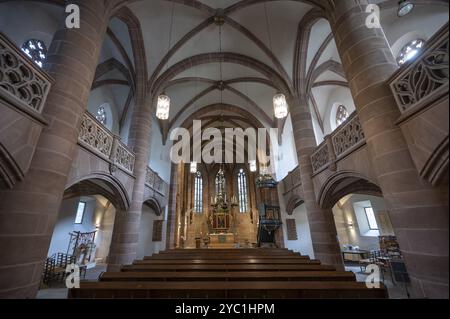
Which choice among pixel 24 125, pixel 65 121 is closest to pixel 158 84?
pixel 65 121

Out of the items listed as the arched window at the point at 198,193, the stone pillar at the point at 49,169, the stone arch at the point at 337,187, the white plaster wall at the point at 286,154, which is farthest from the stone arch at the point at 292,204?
the arched window at the point at 198,193

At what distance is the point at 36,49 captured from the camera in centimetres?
729

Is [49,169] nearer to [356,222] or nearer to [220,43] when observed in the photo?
[220,43]

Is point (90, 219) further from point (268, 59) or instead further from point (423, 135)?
point (423, 135)

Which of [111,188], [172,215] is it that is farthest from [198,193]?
[111,188]

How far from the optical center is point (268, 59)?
9.61 m

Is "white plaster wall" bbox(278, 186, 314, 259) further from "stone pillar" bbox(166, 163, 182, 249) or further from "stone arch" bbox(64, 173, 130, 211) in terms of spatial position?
"stone arch" bbox(64, 173, 130, 211)

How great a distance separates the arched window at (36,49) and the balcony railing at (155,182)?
5.72m

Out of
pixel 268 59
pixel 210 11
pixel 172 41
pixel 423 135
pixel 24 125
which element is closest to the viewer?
pixel 423 135

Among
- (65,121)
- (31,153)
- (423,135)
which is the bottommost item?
(423,135)

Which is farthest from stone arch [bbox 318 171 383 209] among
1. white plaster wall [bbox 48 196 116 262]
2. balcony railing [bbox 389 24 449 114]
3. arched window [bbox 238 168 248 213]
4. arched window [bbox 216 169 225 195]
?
arched window [bbox 238 168 248 213]

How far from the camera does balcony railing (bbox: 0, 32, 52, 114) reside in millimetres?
2857

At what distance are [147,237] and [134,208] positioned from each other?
5.16 meters
